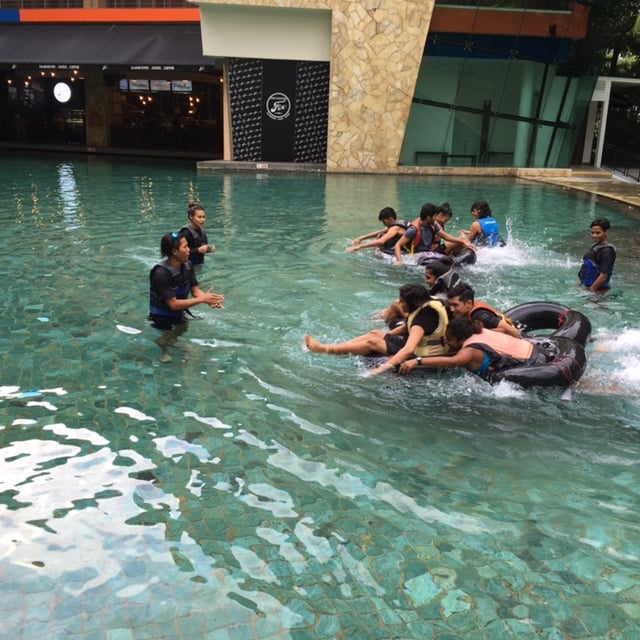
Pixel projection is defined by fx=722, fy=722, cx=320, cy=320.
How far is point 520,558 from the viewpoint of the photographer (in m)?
4.32

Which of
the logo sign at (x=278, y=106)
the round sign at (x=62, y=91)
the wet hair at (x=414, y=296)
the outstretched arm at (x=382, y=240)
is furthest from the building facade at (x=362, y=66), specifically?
the wet hair at (x=414, y=296)

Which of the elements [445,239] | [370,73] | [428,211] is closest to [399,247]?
[428,211]

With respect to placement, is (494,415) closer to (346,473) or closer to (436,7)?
(346,473)

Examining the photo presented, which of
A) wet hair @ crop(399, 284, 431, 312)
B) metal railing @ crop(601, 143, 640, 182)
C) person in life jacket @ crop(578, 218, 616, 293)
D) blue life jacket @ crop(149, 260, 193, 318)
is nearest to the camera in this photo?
wet hair @ crop(399, 284, 431, 312)

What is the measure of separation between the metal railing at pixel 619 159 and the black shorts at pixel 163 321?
2549 centimetres

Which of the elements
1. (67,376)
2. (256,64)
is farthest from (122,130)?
(67,376)

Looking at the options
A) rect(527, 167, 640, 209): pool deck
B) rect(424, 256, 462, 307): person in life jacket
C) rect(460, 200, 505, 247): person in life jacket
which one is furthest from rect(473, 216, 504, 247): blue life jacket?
rect(527, 167, 640, 209): pool deck

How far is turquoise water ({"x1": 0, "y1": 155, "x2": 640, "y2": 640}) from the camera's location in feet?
12.8

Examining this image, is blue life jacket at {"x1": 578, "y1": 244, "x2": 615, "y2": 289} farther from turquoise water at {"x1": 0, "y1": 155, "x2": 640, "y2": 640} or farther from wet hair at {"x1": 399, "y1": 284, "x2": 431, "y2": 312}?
wet hair at {"x1": 399, "y1": 284, "x2": 431, "y2": 312}

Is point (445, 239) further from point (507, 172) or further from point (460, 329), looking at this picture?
point (507, 172)

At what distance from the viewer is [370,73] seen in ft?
84.4

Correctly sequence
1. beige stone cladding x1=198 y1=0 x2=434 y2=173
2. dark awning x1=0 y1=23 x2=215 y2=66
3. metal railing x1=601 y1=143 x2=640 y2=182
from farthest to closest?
metal railing x1=601 y1=143 x2=640 y2=182 → dark awning x1=0 y1=23 x2=215 y2=66 → beige stone cladding x1=198 y1=0 x2=434 y2=173

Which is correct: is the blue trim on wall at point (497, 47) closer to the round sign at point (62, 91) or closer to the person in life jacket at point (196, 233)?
the round sign at point (62, 91)

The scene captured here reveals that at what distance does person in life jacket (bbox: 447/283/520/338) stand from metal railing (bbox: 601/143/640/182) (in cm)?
2479
